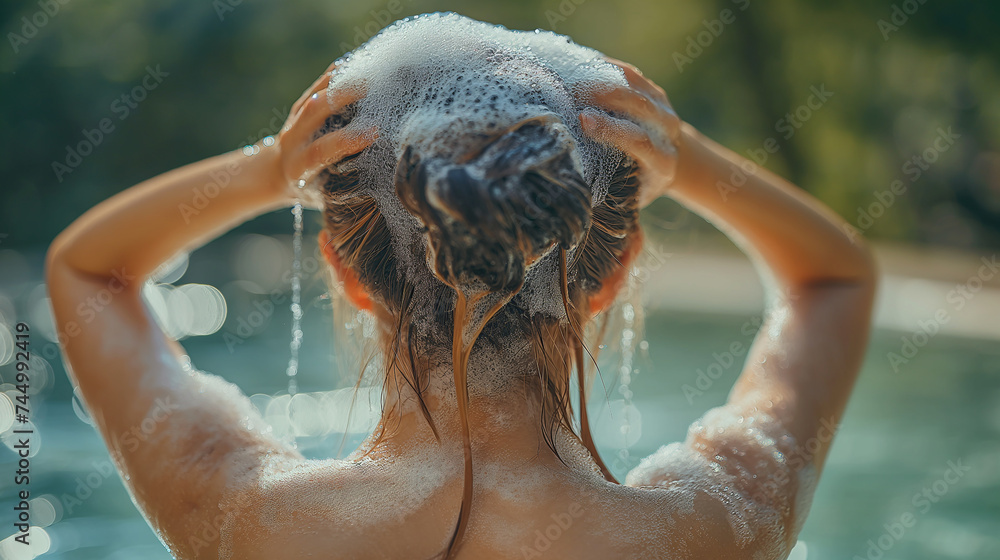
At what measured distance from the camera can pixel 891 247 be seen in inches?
373

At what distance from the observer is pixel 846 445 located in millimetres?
3854

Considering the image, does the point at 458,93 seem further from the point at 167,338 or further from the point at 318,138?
the point at 167,338

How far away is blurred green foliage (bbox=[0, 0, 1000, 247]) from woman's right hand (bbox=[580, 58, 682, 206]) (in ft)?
30.2

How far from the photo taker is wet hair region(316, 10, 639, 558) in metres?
0.76

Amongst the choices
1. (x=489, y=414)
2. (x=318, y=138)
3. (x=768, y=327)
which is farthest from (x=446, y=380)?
(x=768, y=327)

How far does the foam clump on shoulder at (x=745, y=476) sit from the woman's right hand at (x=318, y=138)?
1.81 ft

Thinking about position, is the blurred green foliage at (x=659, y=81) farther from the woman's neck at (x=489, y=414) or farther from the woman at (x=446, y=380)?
the woman's neck at (x=489, y=414)

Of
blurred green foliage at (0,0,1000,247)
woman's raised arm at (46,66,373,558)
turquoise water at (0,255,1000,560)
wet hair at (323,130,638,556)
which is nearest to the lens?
wet hair at (323,130,638,556)

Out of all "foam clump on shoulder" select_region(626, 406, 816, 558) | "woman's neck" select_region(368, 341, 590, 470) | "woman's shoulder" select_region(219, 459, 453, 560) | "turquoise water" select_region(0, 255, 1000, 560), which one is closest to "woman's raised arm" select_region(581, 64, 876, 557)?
"foam clump on shoulder" select_region(626, 406, 816, 558)

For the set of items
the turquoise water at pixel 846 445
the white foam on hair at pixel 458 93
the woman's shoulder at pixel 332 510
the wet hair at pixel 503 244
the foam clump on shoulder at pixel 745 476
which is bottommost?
the turquoise water at pixel 846 445

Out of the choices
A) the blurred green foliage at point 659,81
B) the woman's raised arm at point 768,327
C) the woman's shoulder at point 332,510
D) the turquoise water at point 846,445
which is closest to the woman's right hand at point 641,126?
the woman's raised arm at point 768,327

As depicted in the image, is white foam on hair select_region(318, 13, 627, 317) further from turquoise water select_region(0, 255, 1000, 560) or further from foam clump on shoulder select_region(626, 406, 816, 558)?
turquoise water select_region(0, 255, 1000, 560)

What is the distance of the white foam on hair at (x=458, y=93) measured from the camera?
85cm

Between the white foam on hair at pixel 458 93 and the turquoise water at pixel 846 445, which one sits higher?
the white foam on hair at pixel 458 93
